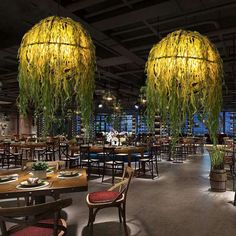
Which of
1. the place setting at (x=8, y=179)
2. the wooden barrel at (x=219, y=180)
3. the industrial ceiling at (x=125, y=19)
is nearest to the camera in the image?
the place setting at (x=8, y=179)

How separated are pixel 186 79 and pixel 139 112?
2308mm

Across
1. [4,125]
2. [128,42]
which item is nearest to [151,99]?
[128,42]

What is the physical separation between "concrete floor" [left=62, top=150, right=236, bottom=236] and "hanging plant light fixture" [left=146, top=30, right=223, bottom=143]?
2175 millimetres

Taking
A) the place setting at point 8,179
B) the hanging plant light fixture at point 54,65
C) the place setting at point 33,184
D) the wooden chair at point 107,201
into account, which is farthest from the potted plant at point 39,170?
the hanging plant light fixture at point 54,65

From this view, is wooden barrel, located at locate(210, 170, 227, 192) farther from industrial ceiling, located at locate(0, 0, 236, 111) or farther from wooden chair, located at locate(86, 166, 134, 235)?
wooden chair, located at locate(86, 166, 134, 235)

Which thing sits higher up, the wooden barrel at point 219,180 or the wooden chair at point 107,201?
the wooden chair at point 107,201

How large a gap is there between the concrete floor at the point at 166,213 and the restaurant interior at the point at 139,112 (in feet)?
0.05

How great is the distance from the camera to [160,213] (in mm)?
4242

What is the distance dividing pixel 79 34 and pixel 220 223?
3424mm

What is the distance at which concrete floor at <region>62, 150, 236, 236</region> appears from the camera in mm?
3555

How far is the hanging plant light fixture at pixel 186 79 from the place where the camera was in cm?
187

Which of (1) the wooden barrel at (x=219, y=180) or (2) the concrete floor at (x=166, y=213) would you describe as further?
(1) the wooden barrel at (x=219, y=180)

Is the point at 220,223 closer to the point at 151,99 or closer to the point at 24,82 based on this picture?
the point at 151,99

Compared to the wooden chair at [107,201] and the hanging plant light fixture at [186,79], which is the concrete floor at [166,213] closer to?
the wooden chair at [107,201]
